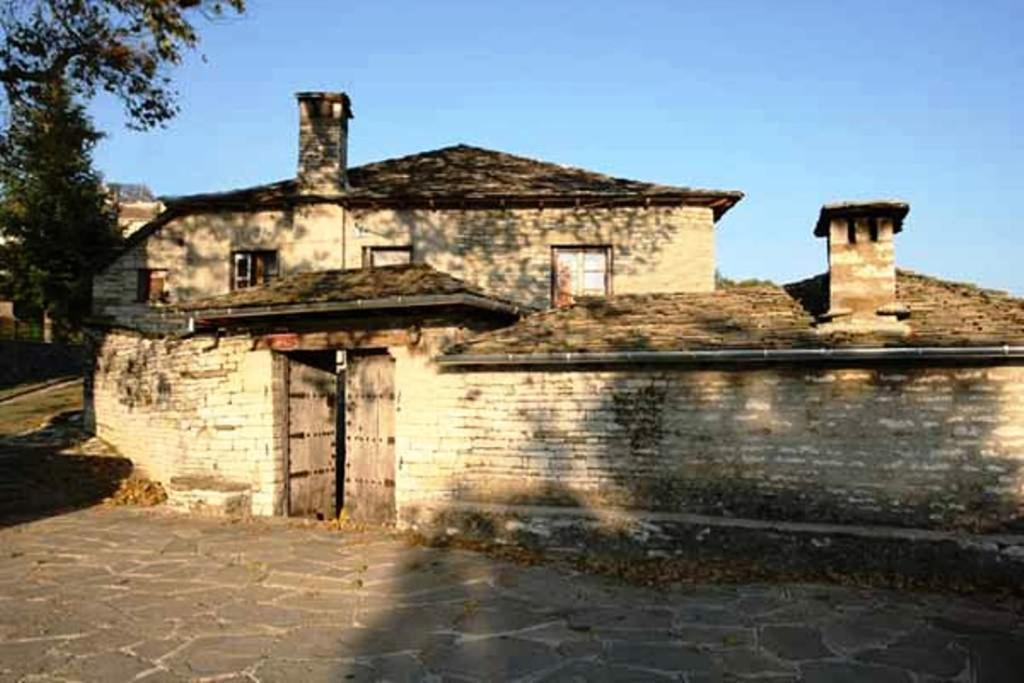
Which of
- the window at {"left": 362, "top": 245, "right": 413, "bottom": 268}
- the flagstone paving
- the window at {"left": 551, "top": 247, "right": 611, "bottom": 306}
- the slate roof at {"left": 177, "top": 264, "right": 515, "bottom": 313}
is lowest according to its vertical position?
the flagstone paving

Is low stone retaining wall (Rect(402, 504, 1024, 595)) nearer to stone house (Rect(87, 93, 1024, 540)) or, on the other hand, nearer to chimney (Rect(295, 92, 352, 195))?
stone house (Rect(87, 93, 1024, 540))

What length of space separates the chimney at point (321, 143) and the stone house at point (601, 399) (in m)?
5.15

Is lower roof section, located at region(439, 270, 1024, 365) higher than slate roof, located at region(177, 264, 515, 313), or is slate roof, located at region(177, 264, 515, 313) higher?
slate roof, located at region(177, 264, 515, 313)

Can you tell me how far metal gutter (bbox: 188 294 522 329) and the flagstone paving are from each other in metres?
2.99

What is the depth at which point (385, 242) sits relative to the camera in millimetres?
15820

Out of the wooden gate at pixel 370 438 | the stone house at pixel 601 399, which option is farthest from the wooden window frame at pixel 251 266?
the wooden gate at pixel 370 438

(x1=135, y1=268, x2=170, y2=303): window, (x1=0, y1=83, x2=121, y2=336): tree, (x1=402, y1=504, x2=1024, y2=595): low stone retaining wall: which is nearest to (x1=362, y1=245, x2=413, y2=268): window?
(x1=135, y1=268, x2=170, y2=303): window

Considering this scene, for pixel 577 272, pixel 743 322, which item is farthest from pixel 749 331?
pixel 577 272

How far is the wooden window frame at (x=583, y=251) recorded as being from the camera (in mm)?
15617

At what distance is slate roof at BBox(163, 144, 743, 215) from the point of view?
1522 cm

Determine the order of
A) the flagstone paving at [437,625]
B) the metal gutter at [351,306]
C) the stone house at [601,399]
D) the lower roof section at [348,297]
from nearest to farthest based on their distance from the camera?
the flagstone paving at [437,625], the stone house at [601,399], the metal gutter at [351,306], the lower roof section at [348,297]

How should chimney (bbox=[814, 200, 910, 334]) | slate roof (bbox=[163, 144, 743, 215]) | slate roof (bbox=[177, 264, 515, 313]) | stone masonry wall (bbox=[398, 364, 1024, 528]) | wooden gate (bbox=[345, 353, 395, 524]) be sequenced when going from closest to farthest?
stone masonry wall (bbox=[398, 364, 1024, 528]) → chimney (bbox=[814, 200, 910, 334]) → slate roof (bbox=[177, 264, 515, 313]) → wooden gate (bbox=[345, 353, 395, 524]) → slate roof (bbox=[163, 144, 743, 215])

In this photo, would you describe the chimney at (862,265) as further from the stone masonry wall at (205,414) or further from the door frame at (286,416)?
the stone masonry wall at (205,414)

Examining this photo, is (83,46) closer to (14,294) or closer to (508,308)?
(508,308)
